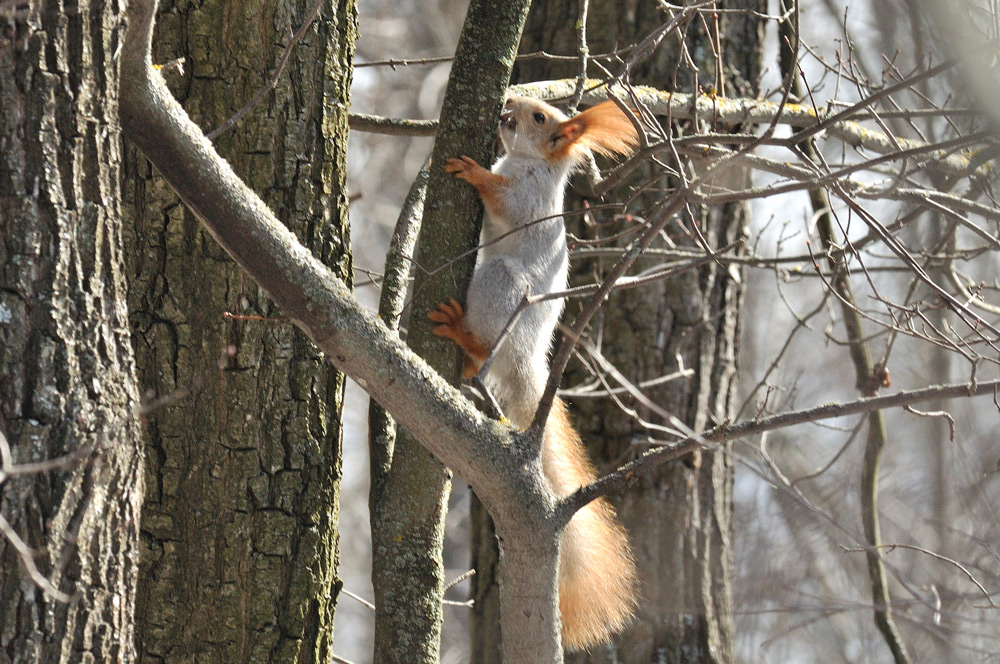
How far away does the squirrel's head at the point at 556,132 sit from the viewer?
4.16 meters

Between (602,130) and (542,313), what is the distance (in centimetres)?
84

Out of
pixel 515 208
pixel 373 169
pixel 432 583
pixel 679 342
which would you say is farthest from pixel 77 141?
pixel 373 169

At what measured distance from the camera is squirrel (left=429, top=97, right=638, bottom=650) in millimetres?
3082

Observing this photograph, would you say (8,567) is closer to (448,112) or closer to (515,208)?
(448,112)

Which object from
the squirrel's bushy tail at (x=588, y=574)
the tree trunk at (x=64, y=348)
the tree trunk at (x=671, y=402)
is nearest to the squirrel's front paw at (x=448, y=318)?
the squirrel's bushy tail at (x=588, y=574)

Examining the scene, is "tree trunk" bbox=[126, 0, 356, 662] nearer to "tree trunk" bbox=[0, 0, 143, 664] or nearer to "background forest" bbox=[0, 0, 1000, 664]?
"background forest" bbox=[0, 0, 1000, 664]

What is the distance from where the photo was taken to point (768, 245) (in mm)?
11578

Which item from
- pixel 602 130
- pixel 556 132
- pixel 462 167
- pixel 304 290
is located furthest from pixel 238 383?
pixel 556 132

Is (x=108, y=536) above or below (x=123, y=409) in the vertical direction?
below

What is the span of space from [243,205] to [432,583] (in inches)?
47.9

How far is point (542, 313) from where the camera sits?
406 centimetres

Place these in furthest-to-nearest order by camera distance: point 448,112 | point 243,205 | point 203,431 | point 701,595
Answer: point 701,595, point 448,112, point 203,431, point 243,205

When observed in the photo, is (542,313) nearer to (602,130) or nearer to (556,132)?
(602,130)

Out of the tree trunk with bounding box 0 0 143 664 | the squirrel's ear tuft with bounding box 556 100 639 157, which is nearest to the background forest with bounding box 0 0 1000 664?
the tree trunk with bounding box 0 0 143 664
